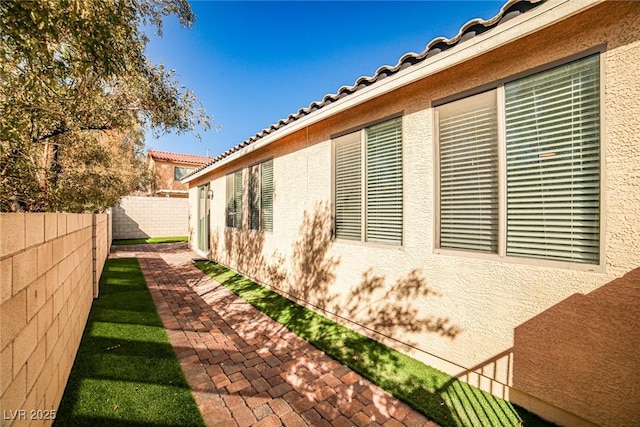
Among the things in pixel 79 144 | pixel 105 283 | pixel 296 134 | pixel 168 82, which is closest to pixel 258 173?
pixel 296 134

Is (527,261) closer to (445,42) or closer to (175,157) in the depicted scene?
(445,42)

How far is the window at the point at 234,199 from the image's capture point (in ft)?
30.5

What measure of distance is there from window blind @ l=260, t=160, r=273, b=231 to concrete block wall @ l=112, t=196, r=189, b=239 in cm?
1598

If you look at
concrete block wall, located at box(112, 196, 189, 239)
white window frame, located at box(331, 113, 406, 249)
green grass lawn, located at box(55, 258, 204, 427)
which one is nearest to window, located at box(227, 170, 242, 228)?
green grass lawn, located at box(55, 258, 204, 427)

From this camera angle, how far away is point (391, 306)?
13.9ft

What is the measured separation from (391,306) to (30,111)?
600cm

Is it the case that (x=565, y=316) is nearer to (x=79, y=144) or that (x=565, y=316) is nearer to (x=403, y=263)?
(x=403, y=263)

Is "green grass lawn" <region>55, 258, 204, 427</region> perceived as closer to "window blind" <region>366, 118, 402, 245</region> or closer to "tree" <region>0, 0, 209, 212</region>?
"tree" <region>0, 0, 209, 212</region>

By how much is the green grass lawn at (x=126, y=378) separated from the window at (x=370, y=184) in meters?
3.46

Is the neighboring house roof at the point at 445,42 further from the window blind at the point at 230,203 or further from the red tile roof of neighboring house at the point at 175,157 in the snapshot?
the red tile roof of neighboring house at the point at 175,157

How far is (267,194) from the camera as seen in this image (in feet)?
25.2

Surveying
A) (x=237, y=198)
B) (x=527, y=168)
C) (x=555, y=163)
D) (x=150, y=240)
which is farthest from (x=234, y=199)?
(x=150, y=240)

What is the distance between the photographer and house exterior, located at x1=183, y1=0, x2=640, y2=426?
2.44 m

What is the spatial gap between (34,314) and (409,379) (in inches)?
157
